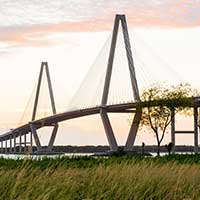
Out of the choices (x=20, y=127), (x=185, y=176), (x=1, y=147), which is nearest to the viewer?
(x=185, y=176)

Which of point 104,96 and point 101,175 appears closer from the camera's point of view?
point 101,175

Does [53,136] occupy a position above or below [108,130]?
below

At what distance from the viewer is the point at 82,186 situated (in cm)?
1155

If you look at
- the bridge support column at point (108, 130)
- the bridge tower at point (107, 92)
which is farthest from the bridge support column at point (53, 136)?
the bridge tower at point (107, 92)

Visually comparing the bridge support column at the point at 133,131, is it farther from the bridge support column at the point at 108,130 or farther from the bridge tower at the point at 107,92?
the bridge support column at the point at 108,130

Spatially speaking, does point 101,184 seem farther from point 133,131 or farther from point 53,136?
→ point 53,136

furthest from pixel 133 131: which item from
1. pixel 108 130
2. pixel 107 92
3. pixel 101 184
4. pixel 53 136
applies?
pixel 101 184

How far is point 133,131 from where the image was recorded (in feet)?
202

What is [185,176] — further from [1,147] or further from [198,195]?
[1,147]

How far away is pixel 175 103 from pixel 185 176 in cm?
4778

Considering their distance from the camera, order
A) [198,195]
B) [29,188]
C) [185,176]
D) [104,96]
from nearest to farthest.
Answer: [29,188], [198,195], [185,176], [104,96]

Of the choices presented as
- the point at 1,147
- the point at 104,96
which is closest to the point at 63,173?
the point at 104,96

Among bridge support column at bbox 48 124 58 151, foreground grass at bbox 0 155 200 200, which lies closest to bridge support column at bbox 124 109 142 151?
bridge support column at bbox 48 124 58 151

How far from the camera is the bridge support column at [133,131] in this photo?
60.6 m
